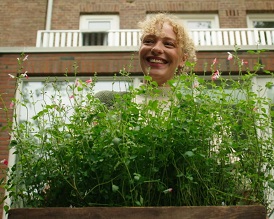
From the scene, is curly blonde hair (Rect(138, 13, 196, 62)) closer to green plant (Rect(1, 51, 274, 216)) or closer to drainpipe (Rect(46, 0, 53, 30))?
green plant (Rect(1, 51, 274, 216))

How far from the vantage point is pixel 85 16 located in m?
11.2

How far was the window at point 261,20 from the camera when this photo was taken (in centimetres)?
1123

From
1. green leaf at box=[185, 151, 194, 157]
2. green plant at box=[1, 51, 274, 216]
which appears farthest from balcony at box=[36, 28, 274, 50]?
green leaf at box=[185, 151, 194, 157]

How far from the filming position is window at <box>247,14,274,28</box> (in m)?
11.2

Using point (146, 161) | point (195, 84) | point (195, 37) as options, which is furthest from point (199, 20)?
point (146, 161)

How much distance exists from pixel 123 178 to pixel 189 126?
0.26 meters

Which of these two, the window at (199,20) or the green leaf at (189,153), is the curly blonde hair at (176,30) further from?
the window at (199,20)

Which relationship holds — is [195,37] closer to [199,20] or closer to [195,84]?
[199,20]

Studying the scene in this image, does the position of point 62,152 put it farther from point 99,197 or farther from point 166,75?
point 166,75

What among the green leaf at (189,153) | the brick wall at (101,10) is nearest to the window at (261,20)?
the brick wall at (101,10)

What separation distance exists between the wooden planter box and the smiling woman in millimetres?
1033

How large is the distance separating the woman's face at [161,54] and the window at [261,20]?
31.2ft

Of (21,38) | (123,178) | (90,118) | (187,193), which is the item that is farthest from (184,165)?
(21,38)

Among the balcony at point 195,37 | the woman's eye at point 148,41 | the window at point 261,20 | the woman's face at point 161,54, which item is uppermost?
the window at point 261,20
